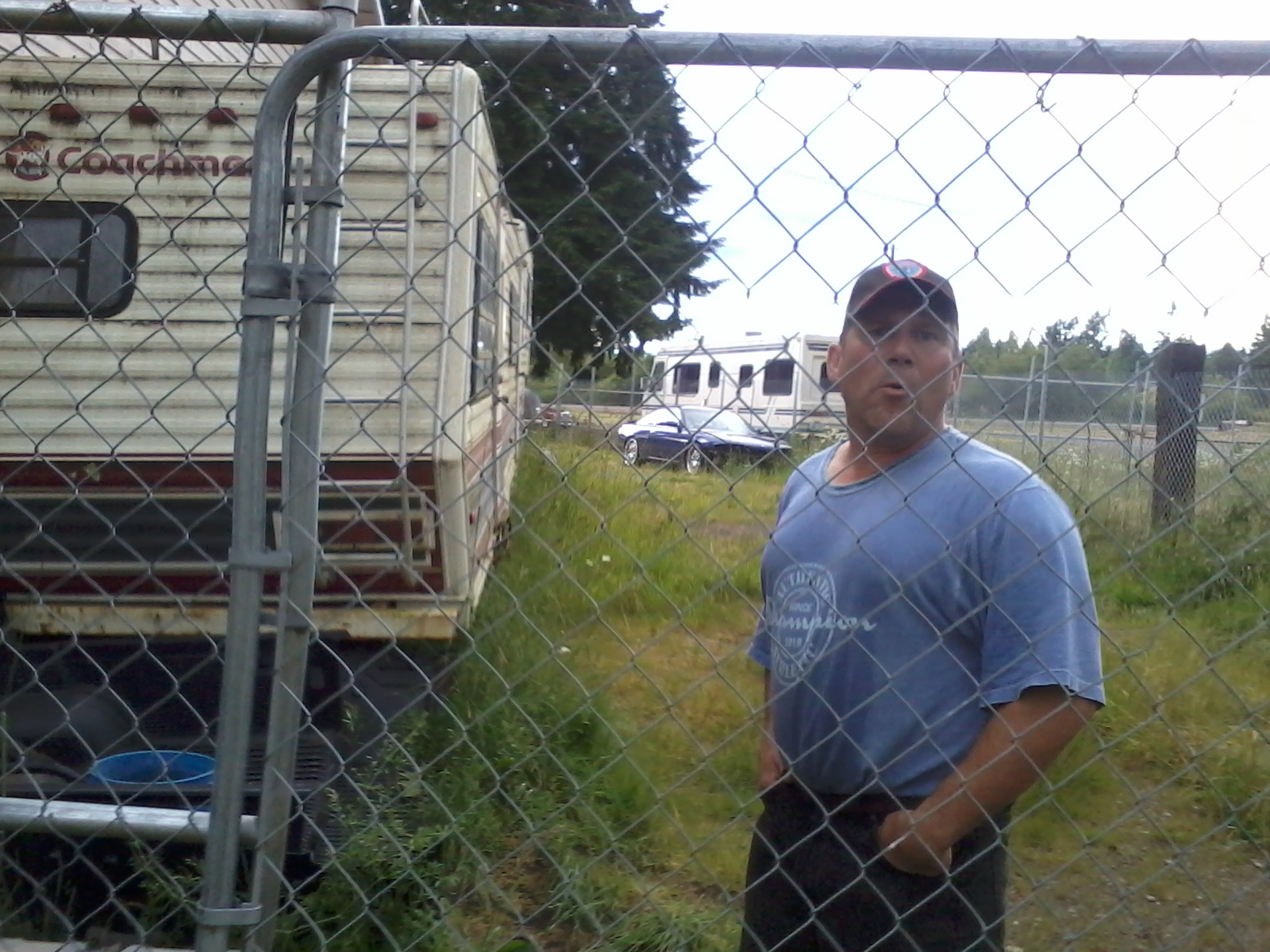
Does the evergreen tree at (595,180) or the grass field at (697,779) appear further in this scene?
the grass field at (697,779)

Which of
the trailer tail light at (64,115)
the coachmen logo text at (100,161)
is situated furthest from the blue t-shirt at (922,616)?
the trailer tail light at (64,115)

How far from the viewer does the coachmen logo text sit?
4.52 m

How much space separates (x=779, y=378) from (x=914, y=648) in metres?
0.53

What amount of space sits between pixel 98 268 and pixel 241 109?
0.86 metres

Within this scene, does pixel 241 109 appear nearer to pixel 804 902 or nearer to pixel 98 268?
pixel 98 268

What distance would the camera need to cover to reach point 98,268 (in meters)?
4.68

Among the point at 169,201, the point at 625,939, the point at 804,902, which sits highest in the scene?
the point at 169,201

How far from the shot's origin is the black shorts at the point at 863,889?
75.4 inches

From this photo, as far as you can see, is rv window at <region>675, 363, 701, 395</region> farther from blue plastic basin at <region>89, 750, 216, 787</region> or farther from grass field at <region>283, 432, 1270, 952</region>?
blue plastic basin at <region>89, 750, 216, 787</region>

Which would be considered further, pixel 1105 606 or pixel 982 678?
pixel 1105 606

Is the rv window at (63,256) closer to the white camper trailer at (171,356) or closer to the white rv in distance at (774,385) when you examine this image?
the white camper trailer at (171,356)

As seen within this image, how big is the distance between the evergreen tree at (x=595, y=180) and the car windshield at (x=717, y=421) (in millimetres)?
155

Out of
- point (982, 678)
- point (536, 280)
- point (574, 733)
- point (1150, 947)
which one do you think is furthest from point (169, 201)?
point (536, 280)

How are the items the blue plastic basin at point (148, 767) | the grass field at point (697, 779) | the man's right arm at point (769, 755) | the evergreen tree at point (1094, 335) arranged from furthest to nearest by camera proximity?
the blue plastic basin at point (148, 767) → the grass field at point (697, 779) → the man's right arm at point (769, 755) → the evergreen tree at point (1094, 335)
